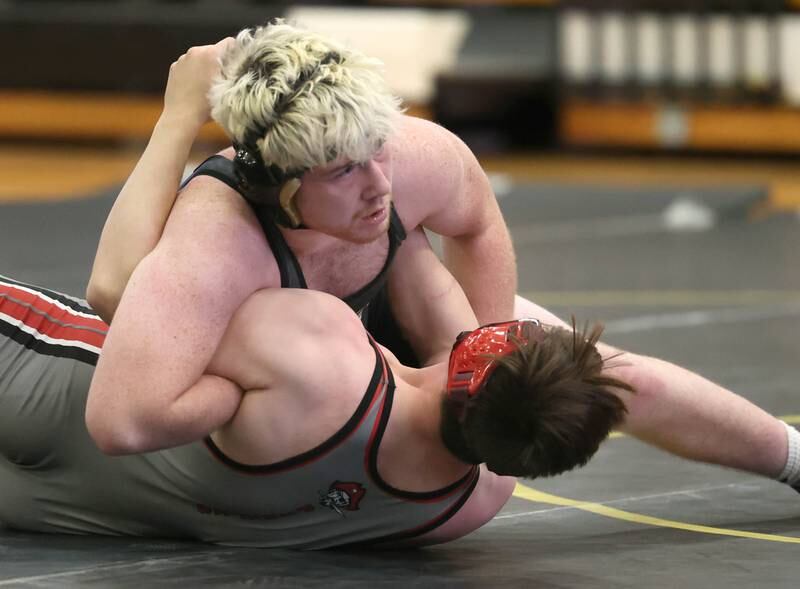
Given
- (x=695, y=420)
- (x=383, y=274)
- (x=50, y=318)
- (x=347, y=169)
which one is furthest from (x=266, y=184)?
(x=695, y=420)

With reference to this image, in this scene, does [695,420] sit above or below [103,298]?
below

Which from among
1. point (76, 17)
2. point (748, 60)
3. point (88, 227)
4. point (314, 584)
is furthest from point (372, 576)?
point (76, 17)

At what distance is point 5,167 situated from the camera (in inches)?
437

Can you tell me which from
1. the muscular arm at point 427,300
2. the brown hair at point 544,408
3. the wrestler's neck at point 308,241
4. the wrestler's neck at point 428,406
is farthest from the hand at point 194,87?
the brown hair at point 544,408

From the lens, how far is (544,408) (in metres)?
2.55

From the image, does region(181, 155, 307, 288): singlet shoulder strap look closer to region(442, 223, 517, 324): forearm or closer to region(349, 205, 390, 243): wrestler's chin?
region(349, 205, 390, 243): wrestler's chin

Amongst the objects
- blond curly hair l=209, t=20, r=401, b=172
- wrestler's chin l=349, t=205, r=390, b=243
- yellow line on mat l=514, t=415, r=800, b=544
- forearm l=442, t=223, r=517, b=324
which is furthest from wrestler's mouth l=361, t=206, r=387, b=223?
yellow line on mat l=514, t=415, r=800, b=544

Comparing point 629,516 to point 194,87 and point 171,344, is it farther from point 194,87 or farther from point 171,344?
point 194,87

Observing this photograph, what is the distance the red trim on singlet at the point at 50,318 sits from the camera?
10.3 ft

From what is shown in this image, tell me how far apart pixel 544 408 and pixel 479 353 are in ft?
0.53

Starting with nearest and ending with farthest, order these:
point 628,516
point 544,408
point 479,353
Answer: point 544,408 → point 479,353 → point 628,516

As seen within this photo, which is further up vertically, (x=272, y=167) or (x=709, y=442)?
(x=272, y=167)

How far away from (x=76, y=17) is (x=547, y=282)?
271 inches

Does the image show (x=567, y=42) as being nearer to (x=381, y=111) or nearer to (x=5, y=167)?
(x=5, y=167)
